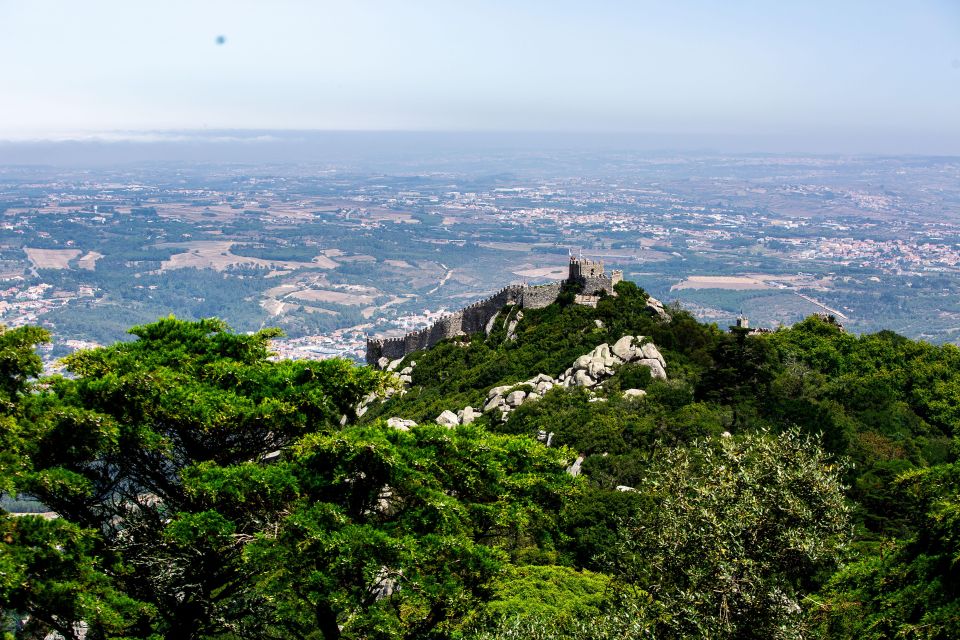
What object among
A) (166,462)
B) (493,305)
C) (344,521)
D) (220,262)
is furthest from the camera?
(220,262)

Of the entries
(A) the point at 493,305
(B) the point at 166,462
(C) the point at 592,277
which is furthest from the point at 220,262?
(B) the point at 166,462

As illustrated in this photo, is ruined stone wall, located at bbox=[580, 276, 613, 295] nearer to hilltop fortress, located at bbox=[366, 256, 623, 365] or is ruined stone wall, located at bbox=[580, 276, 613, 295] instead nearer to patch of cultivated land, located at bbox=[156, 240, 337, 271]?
hilltop fortress, located at bbox=[366, 256, 623, 365]

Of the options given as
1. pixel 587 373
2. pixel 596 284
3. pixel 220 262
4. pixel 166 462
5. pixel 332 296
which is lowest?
pixel 332 296

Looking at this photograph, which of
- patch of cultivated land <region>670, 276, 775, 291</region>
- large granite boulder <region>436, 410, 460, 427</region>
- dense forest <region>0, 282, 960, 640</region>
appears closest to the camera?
dense forest <region>0, 282, 960, 640</region>

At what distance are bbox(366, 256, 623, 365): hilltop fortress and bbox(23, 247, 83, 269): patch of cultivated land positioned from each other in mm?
159665

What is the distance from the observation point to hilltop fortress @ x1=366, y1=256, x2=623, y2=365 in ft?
139

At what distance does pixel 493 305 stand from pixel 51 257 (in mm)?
178006

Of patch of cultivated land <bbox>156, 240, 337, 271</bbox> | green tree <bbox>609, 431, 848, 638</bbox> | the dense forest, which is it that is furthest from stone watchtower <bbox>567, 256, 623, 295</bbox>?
patch of cultivated land <bbox>156, 240, 337, 271</bbox>

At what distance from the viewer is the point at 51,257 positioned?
7544 inches

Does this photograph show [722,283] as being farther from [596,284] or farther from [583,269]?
[596,284]

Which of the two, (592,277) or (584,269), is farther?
(584,269)

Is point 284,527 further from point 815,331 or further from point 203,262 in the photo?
point 203,262

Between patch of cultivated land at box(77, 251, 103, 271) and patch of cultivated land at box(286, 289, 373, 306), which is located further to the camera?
patch of cultivated land at box(77, 251, 103, 271)

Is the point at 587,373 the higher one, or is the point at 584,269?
the point at 584,269
